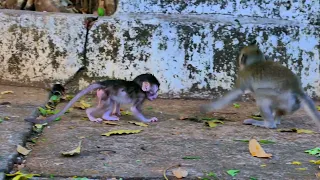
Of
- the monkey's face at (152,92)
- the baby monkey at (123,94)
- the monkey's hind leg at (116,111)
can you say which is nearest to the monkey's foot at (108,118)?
the baby monkey at (123,94)

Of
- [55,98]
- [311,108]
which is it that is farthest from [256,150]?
[55,98]

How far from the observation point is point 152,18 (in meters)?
5.64

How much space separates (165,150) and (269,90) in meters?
1.24

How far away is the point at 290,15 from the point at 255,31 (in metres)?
0.39

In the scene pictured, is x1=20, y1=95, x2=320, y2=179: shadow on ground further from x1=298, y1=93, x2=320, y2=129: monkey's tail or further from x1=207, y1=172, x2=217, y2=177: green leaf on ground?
x1=298, y1=93, x2=320, y2=129: monkey's tail

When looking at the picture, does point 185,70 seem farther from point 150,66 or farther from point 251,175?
point 251,175

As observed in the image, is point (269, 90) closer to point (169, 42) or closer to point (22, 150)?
point (169, 42)

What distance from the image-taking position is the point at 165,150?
382 cm

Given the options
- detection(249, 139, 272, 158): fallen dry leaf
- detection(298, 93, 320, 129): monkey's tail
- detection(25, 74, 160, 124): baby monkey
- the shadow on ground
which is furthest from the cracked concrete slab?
detection(298, 93, 320, 129): monkey's tail

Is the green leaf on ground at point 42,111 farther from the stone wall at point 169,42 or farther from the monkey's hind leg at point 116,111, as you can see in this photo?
the stone wall at point 169,42

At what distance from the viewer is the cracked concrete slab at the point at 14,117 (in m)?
3.52

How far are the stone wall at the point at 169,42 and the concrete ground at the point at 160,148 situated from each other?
2.08 feet

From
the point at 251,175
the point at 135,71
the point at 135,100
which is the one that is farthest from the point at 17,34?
the point at 251,175

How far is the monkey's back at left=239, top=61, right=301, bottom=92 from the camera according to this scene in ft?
15.1
